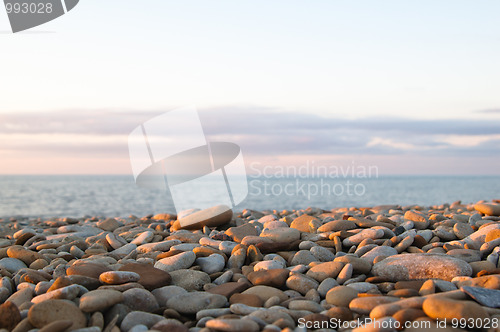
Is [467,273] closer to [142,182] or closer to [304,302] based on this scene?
[304,302]

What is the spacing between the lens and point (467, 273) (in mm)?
3322

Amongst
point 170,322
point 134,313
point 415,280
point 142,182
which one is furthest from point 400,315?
point 142,182

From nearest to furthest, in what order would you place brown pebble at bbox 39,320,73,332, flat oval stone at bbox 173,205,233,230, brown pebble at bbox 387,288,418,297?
brown pebble at bbox 39,320,73,332 < brown pebble at bbox 387,288,418,297 < flat oval stone at bbox 173,205,233,230

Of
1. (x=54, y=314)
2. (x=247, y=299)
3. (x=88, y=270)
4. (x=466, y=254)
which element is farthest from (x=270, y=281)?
(x=466, y=254)

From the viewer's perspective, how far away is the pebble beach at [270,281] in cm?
264

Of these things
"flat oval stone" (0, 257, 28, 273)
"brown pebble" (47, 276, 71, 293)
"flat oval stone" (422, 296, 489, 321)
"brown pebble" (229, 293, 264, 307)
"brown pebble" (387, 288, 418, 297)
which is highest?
"brown pebble" (47, 276, 71, 293)

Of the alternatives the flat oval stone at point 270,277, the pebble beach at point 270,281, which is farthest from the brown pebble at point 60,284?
the flat oval stone at point 270,277

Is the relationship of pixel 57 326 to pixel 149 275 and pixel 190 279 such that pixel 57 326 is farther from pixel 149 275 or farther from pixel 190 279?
pixel 190 279

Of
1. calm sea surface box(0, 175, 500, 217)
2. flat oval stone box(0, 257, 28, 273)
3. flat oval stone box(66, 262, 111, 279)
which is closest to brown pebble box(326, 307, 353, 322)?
flat oval stone box(66, 262, 111, 279)

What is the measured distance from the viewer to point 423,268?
11.1ft

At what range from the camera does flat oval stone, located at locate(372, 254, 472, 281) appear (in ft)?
11.0

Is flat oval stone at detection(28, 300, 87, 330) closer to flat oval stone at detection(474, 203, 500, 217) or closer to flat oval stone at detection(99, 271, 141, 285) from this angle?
flat oval stone at detection(99, 271, 141, 285)

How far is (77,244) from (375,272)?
3133 millimetres

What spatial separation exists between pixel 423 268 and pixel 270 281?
1.20m
